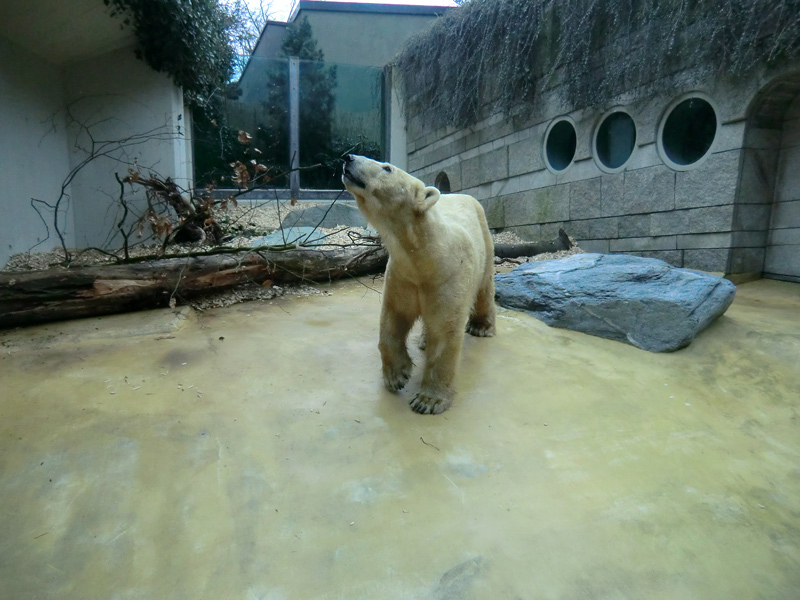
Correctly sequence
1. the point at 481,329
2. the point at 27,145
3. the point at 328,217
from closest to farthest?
the point at 481,329 < the point at 27,145 < the point at 328,217

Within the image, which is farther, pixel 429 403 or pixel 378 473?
pixel 429 403

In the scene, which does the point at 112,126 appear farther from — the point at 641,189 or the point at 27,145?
the point at 641,189

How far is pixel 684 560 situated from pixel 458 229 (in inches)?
74.6

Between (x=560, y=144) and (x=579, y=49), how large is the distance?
1312 mm

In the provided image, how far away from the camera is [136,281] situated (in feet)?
12.8

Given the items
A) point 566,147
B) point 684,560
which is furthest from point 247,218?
point 684,560

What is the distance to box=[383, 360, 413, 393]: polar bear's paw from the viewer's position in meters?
2.83

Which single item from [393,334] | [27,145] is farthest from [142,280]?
[27,145]

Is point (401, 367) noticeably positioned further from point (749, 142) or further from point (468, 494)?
point (749, 142)

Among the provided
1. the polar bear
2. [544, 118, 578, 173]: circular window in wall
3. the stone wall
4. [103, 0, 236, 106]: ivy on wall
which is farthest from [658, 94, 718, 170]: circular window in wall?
[103, 0, 236, 106]: ivy on wall

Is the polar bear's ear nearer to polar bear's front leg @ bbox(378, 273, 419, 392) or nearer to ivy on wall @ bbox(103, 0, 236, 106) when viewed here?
polar bear's front leg @ bbox(378, 273, 419, 392)

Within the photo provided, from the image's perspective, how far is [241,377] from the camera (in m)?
2.85

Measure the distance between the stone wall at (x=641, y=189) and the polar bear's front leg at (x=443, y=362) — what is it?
3935 millimetres

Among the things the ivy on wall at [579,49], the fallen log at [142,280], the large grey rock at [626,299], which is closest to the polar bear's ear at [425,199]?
the large grey rock at [626,299]
